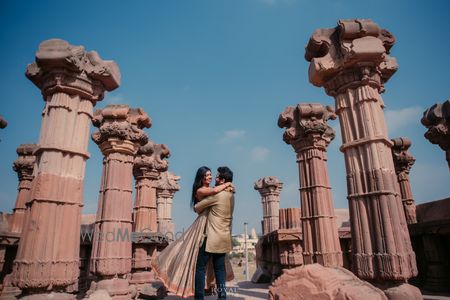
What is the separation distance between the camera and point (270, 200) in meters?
16.4

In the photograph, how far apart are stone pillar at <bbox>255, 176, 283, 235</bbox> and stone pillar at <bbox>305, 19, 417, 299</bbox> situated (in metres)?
11.5

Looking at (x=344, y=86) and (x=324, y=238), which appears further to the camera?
(x=324, y=238)

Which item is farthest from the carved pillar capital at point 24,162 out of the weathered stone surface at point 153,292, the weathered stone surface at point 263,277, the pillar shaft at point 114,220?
the weathered stone surface at point 263,277

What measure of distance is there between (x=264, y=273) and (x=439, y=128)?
8.34 meters

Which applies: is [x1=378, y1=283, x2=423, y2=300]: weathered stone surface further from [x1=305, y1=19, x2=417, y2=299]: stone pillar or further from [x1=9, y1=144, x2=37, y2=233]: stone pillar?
[x1=9, y1=144, x2=37, y2=233]: stone pillar

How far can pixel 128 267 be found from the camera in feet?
24.7

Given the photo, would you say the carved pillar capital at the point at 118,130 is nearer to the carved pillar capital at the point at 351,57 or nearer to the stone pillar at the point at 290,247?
the carved pillar capital at the point at 351,57

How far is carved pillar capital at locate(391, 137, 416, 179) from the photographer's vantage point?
34.8 ft

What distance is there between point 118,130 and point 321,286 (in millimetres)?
6561

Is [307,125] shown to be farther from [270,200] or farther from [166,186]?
[166,186]

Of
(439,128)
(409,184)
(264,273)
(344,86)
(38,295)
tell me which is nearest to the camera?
(38,295)

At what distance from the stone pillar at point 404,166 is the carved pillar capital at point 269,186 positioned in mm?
6958

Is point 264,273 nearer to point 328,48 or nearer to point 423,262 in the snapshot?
point 423,262

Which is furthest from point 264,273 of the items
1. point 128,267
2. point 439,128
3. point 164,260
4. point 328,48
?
point 328,48
